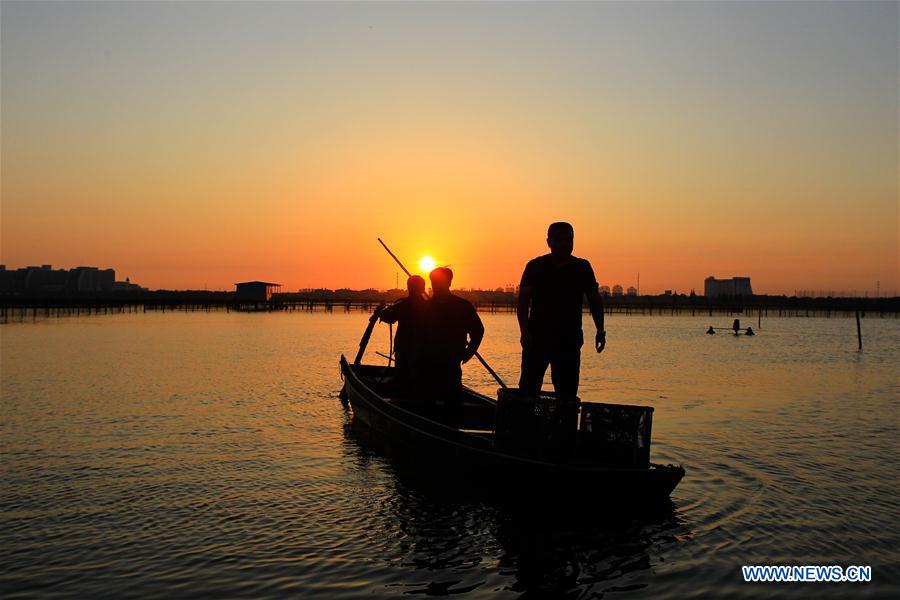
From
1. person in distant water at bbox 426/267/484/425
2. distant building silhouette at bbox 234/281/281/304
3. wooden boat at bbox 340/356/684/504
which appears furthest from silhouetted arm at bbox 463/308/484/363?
distant building silhouette at bbox 234/281/281/304

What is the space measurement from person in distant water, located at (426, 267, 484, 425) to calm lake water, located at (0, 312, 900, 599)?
4.44ft

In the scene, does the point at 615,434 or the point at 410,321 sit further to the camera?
the point at 410,321

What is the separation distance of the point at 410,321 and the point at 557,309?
3.65 meters

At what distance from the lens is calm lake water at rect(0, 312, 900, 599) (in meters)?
6.50

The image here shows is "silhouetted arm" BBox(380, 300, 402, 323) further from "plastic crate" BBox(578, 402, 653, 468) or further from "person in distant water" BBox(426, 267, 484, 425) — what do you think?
"plastic crate" BBox(578, 402, 653, 468)

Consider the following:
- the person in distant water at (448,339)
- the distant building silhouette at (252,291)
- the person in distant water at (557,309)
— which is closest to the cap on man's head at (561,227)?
the person in distant water at (557,309)

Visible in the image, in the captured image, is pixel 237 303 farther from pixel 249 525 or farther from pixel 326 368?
pixel 249 525

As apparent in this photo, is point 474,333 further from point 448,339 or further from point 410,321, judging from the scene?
point 410,321

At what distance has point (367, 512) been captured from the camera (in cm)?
869

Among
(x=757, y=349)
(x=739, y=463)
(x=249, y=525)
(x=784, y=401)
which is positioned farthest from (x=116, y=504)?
(x=757, y=349)

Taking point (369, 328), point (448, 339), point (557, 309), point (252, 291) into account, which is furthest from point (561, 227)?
point (252, 291)

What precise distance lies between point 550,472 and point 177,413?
10.9 metres

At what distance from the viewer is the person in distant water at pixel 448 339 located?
10.7 meters

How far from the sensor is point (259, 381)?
23.6m
